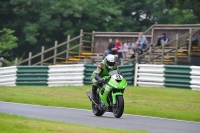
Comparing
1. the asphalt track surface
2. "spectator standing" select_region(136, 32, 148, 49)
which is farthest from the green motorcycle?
"spectator standing" select_region(136, 32, 148, 49)

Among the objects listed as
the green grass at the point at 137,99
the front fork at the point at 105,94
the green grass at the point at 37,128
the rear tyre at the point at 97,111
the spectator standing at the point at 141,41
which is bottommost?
the green grass at the point at 137,99

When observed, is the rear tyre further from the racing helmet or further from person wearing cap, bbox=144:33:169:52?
person wearing cap, bbox=144:33:169:52

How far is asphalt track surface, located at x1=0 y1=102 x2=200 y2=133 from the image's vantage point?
51.1 ft

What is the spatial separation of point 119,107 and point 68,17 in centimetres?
3207

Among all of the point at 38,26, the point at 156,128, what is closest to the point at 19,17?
the point at 38,26

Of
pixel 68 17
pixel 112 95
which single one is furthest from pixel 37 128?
pixel 68 17

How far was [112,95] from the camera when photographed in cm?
1789

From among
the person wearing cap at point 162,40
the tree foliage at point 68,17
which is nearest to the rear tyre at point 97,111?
the person wearing cap at point 162,40

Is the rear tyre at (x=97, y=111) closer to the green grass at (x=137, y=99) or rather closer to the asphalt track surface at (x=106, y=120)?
the asphalt track surface at (x=106, y=120)

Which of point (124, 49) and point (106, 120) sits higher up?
point (124, 49)

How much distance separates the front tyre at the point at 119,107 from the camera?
17.5 m

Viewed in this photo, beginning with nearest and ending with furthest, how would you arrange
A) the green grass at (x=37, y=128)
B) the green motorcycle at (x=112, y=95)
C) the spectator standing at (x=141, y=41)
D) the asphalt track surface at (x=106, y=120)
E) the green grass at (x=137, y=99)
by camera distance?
the green grass at (x=37, y=128), the asphalt track surface at (x=106, y=120), the green motorcycle at (x=112, y=95), the green grass at (x=137, y=99), the spectator standing at (x=141, y=41)

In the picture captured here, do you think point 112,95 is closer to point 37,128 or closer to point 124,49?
point 37,128

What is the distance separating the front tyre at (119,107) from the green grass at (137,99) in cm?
207
